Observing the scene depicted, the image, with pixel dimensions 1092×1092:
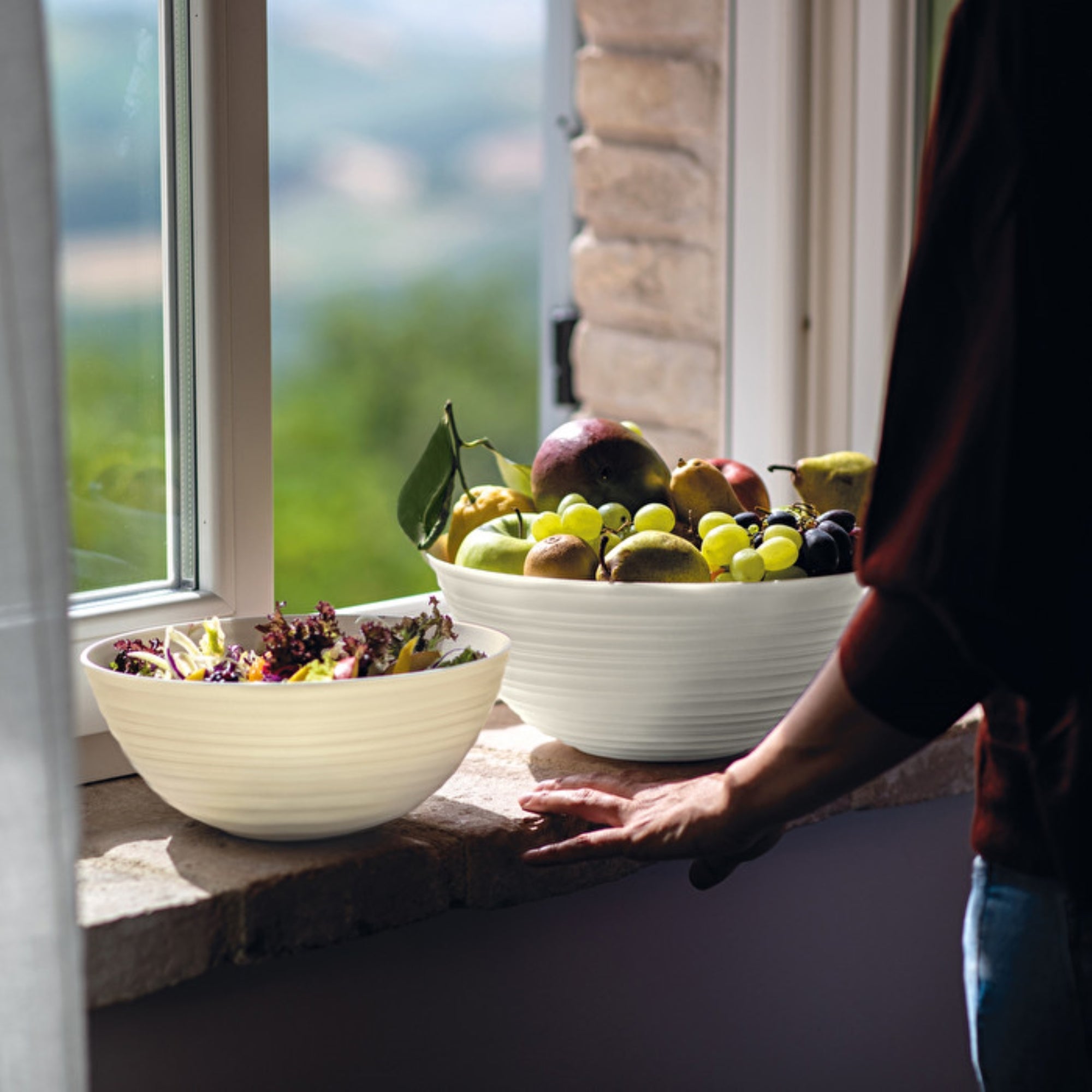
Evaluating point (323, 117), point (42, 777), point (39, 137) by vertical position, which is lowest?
point (42, 777)

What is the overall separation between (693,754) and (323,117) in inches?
217

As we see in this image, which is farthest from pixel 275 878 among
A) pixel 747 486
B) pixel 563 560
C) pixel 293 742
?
pixel 747 486

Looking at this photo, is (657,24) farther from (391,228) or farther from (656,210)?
(391,228)

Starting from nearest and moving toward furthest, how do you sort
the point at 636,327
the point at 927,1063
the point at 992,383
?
the point at 992,383 < the point at 927,1063 < the point at 636,327

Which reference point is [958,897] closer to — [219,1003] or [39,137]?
[219,1003]

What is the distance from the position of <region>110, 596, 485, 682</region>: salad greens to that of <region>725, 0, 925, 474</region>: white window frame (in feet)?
2.45

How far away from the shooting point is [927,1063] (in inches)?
49.9

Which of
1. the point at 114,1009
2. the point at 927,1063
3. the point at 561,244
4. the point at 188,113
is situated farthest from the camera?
the point at 561,244

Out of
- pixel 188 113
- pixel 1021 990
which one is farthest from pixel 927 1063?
pixel 188 113

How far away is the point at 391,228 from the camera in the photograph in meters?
5.97

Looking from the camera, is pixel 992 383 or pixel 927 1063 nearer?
pixel 992 383

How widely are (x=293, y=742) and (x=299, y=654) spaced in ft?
0.28

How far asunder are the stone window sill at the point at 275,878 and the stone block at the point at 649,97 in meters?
0.86

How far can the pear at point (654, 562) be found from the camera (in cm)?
95
